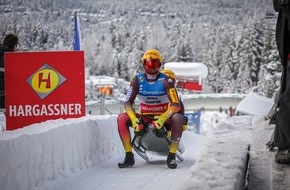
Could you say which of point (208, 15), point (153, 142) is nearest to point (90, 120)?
point (153, 142)

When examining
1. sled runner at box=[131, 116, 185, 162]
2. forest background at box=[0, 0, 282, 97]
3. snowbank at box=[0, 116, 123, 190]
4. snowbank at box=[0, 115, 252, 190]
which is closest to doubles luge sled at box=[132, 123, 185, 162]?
sled runner at box=[131, 116, 185, 162]

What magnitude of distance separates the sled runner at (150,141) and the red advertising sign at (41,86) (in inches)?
38.0

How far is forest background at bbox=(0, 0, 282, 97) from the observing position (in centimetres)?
8800

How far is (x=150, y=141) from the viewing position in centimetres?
679

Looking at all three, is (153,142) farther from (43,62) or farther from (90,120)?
(43,62)

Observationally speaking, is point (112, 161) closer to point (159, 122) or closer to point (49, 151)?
point (159, 122)

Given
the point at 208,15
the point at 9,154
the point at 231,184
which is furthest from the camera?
the point at 208,15

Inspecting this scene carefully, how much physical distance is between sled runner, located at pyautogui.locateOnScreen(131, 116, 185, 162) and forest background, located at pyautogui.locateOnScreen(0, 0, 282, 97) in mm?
53200

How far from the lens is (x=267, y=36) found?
270 ft

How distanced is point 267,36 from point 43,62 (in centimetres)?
7921

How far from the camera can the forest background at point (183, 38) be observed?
289 feet

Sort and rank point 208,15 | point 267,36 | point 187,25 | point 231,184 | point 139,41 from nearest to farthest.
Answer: point 231,184 → point 267,36 → point 139,41 → point 187,25 → point 208,15

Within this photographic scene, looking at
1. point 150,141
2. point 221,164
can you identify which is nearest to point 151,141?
point 150,141

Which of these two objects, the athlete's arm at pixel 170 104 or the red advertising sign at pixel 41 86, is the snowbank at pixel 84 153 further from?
the athlete's arm at pixel 170 104
